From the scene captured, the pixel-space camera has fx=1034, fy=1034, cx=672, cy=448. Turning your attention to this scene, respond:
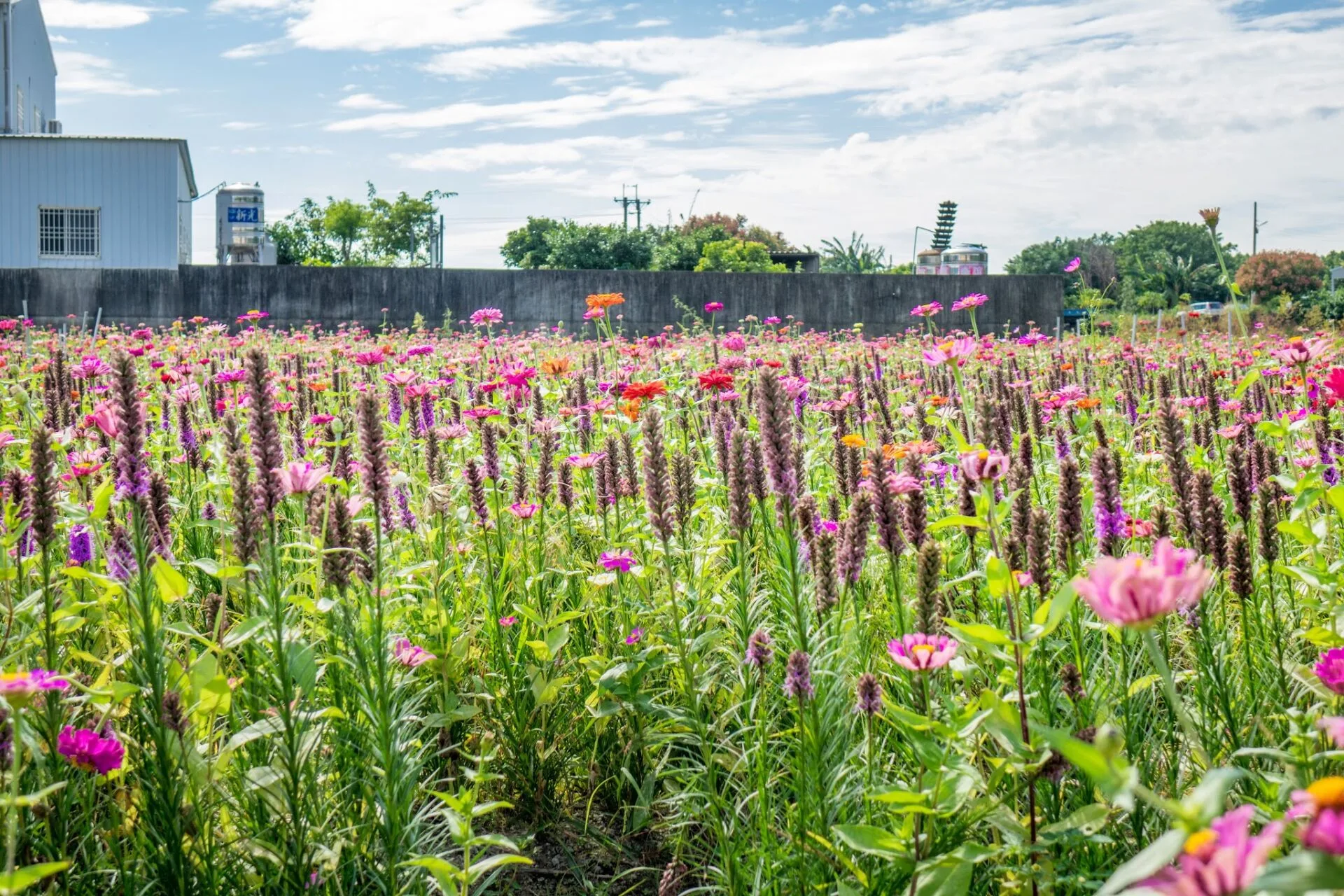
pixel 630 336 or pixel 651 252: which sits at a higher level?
pixel 651 252

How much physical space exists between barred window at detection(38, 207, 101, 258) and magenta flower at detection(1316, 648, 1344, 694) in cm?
3259

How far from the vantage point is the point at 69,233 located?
94.6 ft

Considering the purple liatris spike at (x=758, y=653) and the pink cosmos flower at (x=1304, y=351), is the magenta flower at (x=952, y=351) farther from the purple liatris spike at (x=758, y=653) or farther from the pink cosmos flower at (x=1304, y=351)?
the purple liatris spike at (x=758, y=653)

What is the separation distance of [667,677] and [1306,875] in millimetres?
2116

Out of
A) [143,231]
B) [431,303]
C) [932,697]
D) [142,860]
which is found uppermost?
[143,231]

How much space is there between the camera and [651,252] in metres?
34.8

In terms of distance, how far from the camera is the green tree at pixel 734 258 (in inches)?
1281

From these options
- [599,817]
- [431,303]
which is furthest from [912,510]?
[431,303]

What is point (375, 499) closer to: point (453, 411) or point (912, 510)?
point (912, 510)

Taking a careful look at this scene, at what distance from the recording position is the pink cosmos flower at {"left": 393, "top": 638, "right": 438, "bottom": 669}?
2061mm

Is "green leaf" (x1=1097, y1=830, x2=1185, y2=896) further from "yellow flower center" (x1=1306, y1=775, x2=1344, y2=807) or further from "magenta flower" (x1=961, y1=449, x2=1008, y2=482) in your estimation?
"magenta flower" (x1=961, y1=449, x2=1008, y2=482)

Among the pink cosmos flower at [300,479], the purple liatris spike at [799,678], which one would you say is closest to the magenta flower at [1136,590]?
the purple liatris spike at [799,678]

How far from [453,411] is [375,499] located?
273cm

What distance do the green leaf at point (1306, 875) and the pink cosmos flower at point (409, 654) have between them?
65.1 inches
